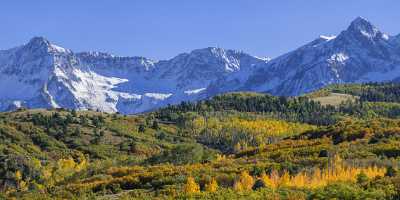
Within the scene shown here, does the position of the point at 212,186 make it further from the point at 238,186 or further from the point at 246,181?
the point at 246,181

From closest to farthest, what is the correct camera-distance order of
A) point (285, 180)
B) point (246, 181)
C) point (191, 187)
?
point (191, 187)
point (285, 180)
point (246, 181)

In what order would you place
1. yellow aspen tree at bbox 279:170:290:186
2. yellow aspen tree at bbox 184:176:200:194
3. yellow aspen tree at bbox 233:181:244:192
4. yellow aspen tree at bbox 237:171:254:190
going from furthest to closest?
yellow aspen tree at bbox 237:171:254:190
yellow aspen tree at bbox 279:170:290:186
yellow aspen tree at bbox 184:176:200:194
yellow aspen tree at bbox 233:181:244:192

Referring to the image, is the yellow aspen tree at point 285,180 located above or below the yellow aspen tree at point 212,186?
above

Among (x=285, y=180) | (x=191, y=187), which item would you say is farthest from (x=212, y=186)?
(x=285, y=180)

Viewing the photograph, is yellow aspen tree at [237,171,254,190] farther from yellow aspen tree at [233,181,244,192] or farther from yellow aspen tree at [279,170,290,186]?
yellow aspen tree at [279,170,290,186]

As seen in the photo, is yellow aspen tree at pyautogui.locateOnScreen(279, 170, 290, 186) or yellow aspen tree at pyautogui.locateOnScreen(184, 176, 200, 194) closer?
yellow aspen tree at pyautogui.locateOnScreen(184, 176, 200, 194)

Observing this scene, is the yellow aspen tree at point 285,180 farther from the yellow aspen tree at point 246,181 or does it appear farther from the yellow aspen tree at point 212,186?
the yellow aspen tree at point 212,186

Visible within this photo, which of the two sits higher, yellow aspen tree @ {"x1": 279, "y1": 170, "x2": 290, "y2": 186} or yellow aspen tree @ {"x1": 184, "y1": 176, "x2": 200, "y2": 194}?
yellow aspen tree @ {"x1": 279, "y1": 170, "x2": 290, "y2": 186}

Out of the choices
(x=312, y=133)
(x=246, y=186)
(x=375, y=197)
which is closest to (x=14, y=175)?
(x=312, y=133)

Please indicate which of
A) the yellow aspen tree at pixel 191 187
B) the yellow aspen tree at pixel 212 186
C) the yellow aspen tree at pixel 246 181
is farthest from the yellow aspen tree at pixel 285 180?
the yellow aspen tree at pixel 191 187

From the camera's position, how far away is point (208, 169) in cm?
8619

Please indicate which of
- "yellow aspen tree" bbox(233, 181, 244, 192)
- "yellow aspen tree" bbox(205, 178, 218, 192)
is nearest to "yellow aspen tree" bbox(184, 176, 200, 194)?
"yellow aspen tree" bbox(205, 178, 218, 192)

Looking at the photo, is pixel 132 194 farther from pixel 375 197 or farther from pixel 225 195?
pixel 375 197

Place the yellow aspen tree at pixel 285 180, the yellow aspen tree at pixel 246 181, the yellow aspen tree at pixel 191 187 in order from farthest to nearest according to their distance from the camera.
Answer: the yellow aspen tree at pixel 246 181 → the yellow aspen tree at pixel 285 180 → the yellow aspen tree at pixel 191 187
